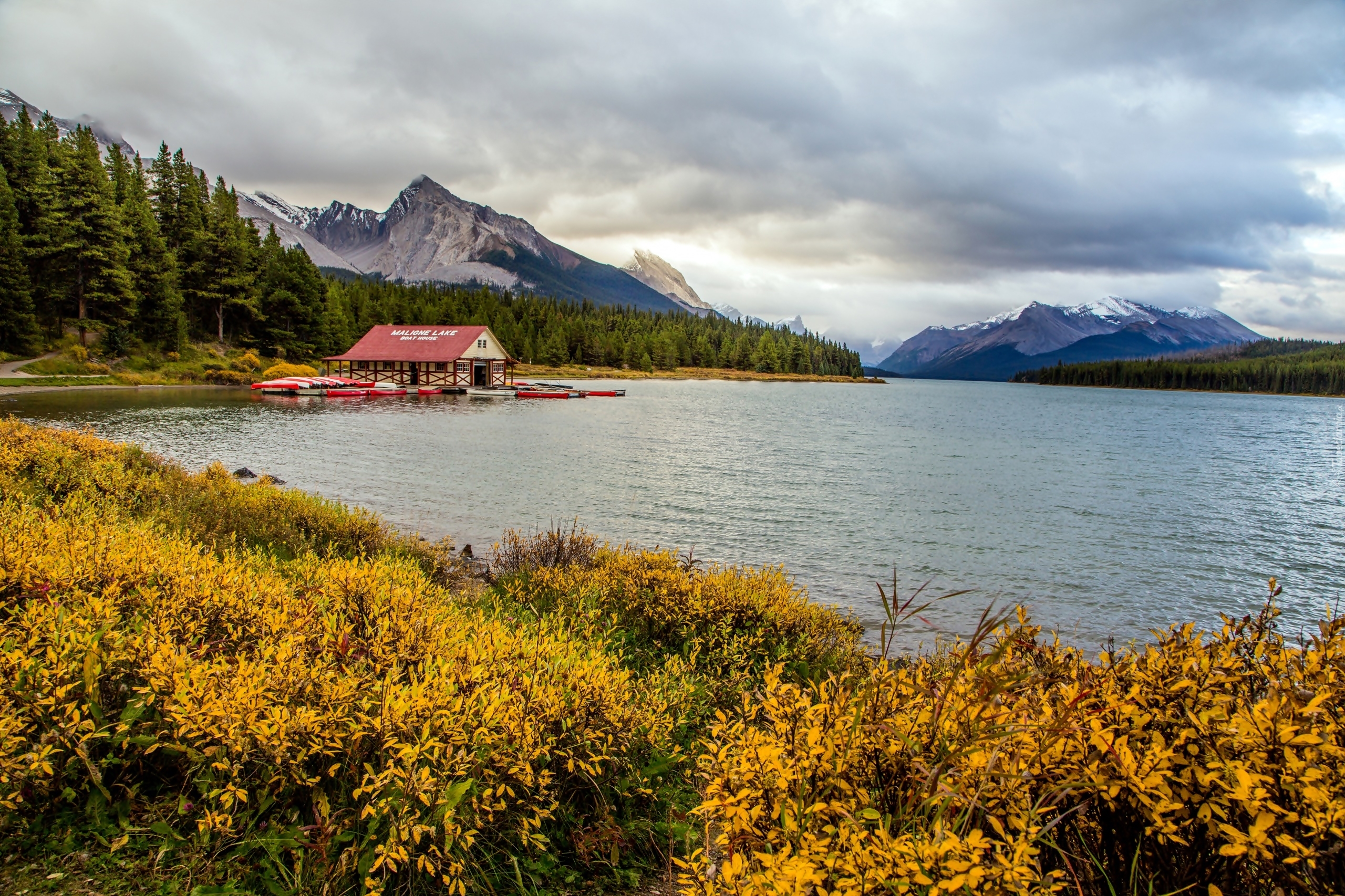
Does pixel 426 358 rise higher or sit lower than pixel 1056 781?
higher

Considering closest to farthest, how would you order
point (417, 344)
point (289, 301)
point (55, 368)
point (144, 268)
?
point (55, 368) < point (144, 268) < point (417, 344) < point (289, 301)

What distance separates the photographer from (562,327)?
136 meters

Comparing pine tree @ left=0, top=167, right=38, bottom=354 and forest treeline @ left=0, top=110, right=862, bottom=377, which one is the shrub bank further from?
forest treeline @ left=0, top=110, right=862, bottom=377

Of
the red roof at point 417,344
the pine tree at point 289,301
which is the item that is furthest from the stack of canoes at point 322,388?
the pine tree at point 289,301

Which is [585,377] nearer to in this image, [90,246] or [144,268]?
[144,268]

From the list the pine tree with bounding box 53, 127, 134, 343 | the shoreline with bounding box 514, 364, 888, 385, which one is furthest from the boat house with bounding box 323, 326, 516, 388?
the shoreline with bounding box 514, 364, 888, 385

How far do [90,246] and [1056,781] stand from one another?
3266 inches

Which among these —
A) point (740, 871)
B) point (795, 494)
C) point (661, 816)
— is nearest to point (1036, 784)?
point (740, 871)

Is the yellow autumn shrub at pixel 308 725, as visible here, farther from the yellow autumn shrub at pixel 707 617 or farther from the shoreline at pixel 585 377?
the shoreline at pixel 585 377

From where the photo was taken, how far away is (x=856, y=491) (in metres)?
25.5

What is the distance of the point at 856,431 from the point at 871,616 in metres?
41.2

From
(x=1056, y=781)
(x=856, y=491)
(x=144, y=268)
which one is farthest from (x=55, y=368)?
(x=1056, y=781)

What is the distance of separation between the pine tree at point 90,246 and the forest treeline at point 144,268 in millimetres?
117

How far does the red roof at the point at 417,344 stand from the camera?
246 feet
